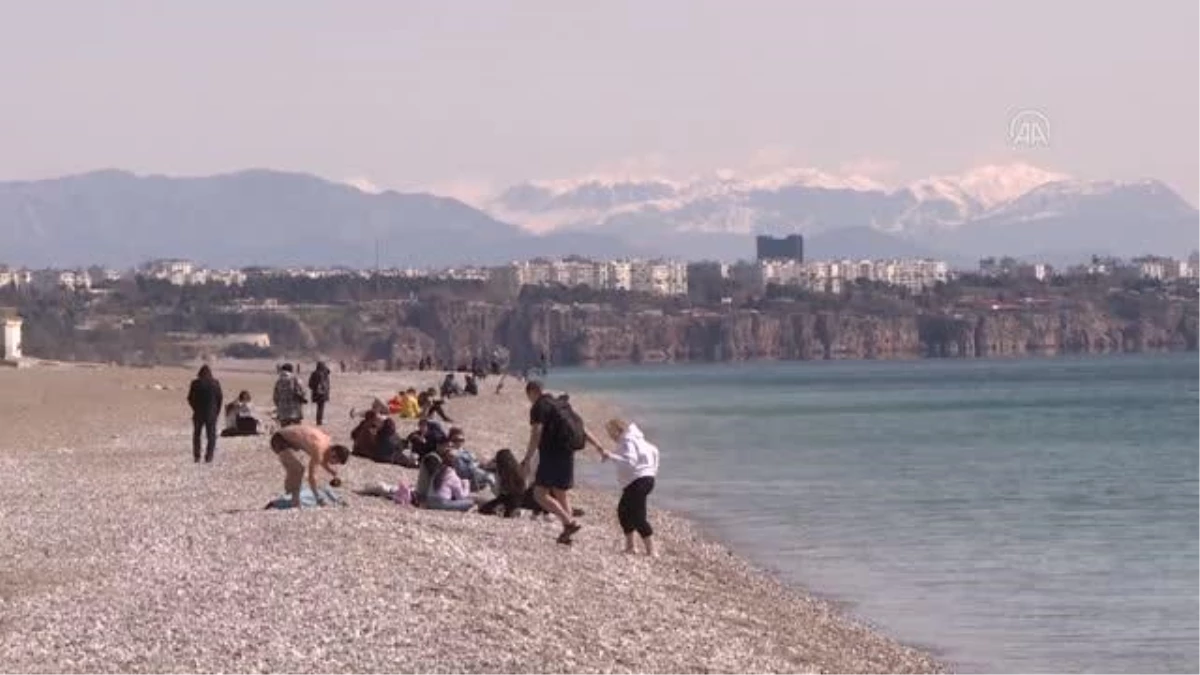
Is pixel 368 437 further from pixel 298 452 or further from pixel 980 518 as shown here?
pixel 980 518

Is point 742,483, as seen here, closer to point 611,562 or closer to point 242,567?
point 611,562

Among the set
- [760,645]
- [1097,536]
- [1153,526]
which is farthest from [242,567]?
[1153,526]

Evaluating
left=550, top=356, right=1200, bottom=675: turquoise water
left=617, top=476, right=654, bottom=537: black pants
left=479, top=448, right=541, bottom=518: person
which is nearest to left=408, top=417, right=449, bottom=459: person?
left=550, top=356, right=1200, bottom=675: turquoise water

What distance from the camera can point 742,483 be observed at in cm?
3984

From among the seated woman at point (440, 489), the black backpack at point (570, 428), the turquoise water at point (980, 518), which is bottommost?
the turquoise water at point (980, 518)

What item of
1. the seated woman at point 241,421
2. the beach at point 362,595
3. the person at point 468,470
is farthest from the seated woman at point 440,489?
the seated woman at point 241,421

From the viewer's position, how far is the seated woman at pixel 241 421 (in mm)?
34969

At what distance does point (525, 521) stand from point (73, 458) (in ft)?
40.7

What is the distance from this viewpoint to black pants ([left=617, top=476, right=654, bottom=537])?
19.2 metres

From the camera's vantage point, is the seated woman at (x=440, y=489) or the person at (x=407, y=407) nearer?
the seated woman at (x=440, y=489)

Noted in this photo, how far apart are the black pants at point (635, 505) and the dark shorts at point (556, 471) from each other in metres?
0.51

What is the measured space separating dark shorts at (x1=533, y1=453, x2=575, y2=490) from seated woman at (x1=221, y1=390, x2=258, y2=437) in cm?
1576

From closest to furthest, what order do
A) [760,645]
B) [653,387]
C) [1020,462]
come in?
[760,645], [1020,462], [653,387]

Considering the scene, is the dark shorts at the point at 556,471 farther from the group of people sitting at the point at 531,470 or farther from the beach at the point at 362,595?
the beach at the point at 362,595
